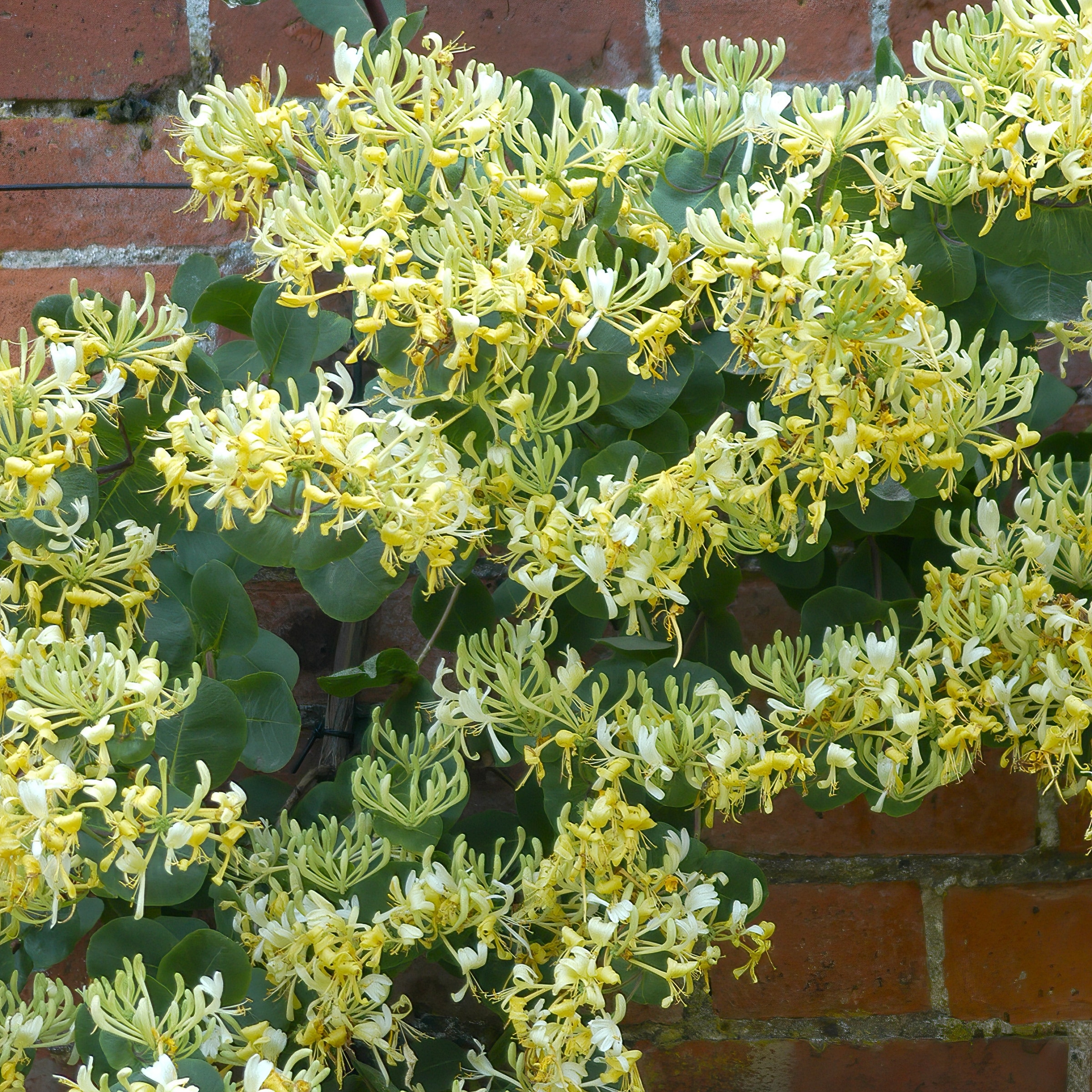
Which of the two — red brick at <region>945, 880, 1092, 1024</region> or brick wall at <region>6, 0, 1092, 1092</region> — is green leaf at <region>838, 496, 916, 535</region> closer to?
brick wall at <region>6, 0, 1092, 1092</region>

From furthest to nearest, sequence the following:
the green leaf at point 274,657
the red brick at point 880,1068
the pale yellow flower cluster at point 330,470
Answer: the red brick at point 880,1068, the green leaf at point 274,657, the pale yellow flower cluster at point 330,470

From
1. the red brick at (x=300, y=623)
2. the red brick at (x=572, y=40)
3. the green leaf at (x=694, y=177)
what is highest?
the red brick at (x=572, y=40)

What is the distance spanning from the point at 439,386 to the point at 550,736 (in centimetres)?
17

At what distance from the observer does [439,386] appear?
1.57ft

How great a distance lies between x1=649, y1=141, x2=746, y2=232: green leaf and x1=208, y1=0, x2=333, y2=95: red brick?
14.1 inches

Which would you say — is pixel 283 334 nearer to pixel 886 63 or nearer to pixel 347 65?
pixel 347 65

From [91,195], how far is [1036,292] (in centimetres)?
64

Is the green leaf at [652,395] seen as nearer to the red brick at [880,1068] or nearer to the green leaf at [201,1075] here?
the green leaf at [201,1075]

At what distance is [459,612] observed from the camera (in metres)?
0.60

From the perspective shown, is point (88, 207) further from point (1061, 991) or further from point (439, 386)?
point (1061, 991)

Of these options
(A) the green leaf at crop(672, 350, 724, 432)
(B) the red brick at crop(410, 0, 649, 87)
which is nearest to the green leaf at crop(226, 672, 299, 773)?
(A) the green leaf at crop(672, 350, 724, 432)

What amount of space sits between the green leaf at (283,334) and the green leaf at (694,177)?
0.19 meters

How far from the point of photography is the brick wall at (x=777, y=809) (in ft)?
2.39

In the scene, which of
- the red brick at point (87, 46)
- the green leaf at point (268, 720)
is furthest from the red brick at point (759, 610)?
the red brick at point (87, 46)
